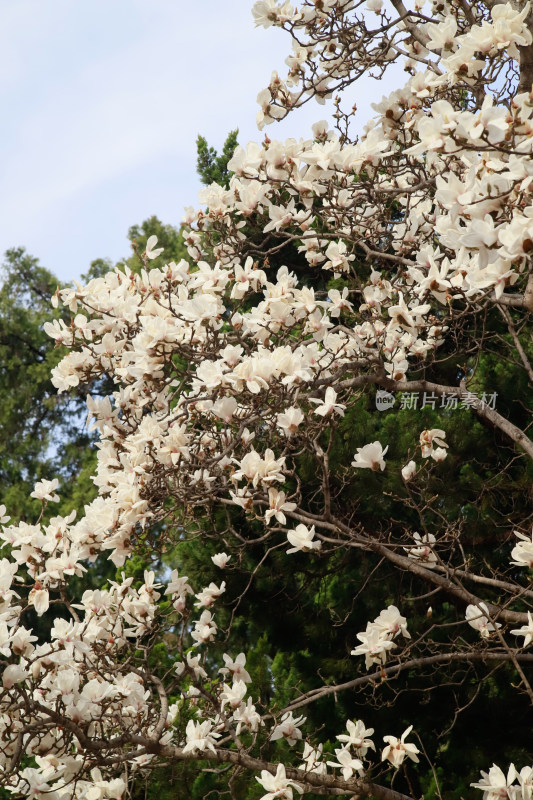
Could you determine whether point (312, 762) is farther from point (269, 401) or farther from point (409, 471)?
point (269, 401)

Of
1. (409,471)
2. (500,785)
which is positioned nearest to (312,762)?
(500,785)

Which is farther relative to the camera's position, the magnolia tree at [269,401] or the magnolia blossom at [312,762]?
the magnolia blossom at [312,762]

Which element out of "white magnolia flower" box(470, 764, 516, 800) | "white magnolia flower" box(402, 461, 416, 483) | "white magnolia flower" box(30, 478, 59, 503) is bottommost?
"white magnolia flower" box(470, 764, 516, 800)

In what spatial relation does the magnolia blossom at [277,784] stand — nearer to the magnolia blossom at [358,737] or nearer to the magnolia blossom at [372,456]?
the magnolia blossom at [358,737]

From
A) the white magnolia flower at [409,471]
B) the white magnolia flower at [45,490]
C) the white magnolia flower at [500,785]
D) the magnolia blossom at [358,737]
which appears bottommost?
the white magnolia flower at [500,785]

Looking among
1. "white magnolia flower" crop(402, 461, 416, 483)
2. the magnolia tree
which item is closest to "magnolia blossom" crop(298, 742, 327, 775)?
the magnolia tree

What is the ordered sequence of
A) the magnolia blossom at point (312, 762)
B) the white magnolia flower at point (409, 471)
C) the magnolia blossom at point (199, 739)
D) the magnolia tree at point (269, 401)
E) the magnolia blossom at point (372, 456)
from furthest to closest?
the white magnolia flower at point (409, 471), the magnolia blossom at point (312, 762), the magnolia blossom at point (372, 456), the magnolia blossom at point (199, 739), the magnolia tree at point (269, 401)

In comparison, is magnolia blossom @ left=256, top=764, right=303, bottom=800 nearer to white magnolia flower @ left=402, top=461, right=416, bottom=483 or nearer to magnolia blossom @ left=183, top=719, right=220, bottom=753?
magnolia blossom @ left=183, top=719, right=220, bottom=753

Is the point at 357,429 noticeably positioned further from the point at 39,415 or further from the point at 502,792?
the point at 39,415

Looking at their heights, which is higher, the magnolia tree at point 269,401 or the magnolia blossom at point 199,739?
the magnolia tree at point 269,401

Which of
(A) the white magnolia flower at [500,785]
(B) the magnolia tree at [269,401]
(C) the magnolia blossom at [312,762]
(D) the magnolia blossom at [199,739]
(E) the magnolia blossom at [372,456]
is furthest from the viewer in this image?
(C) the magnolia blossom at [312,762]

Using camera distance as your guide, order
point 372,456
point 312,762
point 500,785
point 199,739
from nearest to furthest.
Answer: point 500,785 < point 199,739 < point 372,456 < point 312,762

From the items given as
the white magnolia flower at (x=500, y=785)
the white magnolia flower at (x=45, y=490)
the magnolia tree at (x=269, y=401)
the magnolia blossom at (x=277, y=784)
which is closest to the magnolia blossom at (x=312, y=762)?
the magnolia tree at (x=269, y=401)

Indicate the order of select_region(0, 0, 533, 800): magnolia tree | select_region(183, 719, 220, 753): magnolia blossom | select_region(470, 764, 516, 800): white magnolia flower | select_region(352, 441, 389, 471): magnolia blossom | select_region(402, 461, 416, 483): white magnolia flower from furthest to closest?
select_region(402, 461, 416, 483): white magnolia flower < select_region(352, 441, 389, 471): magnolia blossom < select_region(183, 719, 220, 753): magnolia blossom < select_region(470, 764, 516, 800): white magnolia flower < select_region(0, 0, 533, 800): magnolia tree
